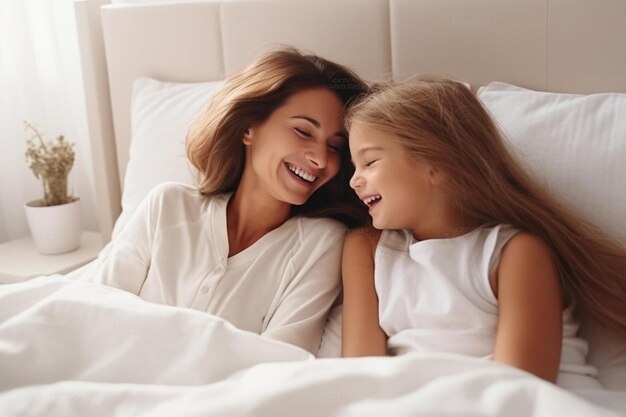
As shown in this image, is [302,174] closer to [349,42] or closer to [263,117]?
[263,117]

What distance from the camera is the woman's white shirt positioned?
→ 1.33 m

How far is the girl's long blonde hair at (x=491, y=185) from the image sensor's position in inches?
47.3

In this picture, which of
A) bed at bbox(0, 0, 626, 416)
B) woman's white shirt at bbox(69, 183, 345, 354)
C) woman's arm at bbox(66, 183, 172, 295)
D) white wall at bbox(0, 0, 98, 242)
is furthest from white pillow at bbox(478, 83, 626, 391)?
white wall at bbox(0, 0, 98, 242)

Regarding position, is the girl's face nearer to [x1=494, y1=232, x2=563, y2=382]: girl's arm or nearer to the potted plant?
[x1=494, y1=232, x2=563, y2=382]: girl's arm

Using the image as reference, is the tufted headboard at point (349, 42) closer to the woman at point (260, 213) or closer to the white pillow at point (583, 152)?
the white pillow at point (583, 152)

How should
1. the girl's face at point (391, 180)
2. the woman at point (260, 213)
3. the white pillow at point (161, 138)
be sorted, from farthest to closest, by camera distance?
the white pillow at point (161, 138) → the woman at point (260, 213) → the girl's face at point (391, 180)

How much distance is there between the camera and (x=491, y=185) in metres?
1.23

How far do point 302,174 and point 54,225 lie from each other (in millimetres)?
1079

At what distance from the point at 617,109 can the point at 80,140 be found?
1737mm

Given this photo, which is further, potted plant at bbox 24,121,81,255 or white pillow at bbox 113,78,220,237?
potted plant at bbox 24,121,81,255

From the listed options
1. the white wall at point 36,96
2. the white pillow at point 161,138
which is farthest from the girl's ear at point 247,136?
the white wall at point 36,96

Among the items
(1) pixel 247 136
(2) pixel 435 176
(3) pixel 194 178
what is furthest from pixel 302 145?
(3) pixel 194 178

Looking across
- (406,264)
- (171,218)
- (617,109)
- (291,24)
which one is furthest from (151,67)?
(617,109)

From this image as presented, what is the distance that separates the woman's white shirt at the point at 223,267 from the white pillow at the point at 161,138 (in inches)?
10.5
